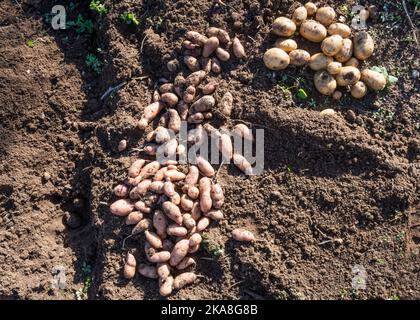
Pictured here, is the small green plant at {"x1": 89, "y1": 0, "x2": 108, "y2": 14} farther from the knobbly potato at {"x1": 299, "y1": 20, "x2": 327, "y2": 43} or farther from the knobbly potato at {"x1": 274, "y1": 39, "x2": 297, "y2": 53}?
the knobbly potato at {"x1": 299, "y1": 20, "x2": 327, "y2": 43}

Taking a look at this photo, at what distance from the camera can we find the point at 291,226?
3232 mm

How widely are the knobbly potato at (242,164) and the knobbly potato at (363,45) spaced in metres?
1.11

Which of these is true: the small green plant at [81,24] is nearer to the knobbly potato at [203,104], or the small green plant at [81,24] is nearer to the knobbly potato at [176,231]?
the knobbly potato at [203,104]

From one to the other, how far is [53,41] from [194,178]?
1.64 m

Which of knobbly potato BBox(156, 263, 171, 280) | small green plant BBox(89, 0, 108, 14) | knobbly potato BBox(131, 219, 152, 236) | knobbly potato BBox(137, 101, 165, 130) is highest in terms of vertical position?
small green plant BBox(89, 0, 108, 14)

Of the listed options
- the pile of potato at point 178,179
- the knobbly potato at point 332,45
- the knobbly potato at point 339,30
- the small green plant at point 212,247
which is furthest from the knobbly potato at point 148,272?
the knobbly potato at point 339,30

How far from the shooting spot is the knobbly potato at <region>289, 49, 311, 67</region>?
3.35 metres

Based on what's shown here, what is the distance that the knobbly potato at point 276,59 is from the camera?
10.9ft

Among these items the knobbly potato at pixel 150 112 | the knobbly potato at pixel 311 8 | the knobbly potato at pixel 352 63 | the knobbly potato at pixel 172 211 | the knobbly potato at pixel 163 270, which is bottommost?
the knobbly potato at pixel 163 270

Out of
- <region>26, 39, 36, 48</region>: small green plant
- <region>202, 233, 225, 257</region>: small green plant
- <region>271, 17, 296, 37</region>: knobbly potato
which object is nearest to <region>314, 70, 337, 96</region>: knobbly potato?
<region>271, 17, 296, 37</region>: knobbly potato

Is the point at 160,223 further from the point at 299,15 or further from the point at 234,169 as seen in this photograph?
the point at 299,15

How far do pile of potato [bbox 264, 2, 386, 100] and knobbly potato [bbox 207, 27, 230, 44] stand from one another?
30 cm

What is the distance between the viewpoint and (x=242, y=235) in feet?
10.3

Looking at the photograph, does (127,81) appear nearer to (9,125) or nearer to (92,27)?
(92,27)
